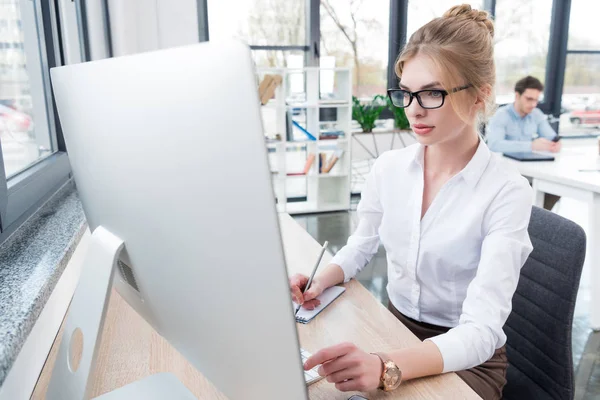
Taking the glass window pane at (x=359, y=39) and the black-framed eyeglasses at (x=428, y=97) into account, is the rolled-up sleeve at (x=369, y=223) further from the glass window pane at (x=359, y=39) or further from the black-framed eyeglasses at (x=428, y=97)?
the glass window pane at (x=359, y=39)

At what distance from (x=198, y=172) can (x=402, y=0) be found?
16.9 ft

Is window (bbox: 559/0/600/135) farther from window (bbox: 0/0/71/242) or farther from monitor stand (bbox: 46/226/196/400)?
monitor stand (bbox: 46/226/196/400)

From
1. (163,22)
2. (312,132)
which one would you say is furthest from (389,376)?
(163,22)

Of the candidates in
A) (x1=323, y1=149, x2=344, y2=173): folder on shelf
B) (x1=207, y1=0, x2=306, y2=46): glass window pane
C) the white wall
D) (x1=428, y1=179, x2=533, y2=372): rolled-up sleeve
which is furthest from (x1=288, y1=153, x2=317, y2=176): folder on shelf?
(x1=428, y1=179, x2=533, y2=372): rolled-up sleeve

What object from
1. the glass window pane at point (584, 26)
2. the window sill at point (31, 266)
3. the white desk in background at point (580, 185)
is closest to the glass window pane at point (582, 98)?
the glass window pane at point (584, 26)

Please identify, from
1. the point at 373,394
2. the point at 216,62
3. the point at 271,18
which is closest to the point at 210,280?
the point at 216,62

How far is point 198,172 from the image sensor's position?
1.41 feet

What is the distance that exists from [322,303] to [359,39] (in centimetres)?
445

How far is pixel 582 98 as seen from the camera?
594cm

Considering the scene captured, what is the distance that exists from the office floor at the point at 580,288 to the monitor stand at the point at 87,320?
73.9 inches

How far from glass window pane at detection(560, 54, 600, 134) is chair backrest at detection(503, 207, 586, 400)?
5426 millimetres

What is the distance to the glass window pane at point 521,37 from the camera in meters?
5.41

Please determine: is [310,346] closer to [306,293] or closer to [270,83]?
[306,293]

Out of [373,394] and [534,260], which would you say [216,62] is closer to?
[373,394]
